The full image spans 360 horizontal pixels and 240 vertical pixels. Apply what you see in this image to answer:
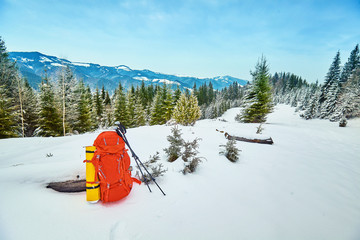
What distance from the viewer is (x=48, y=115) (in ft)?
49.4

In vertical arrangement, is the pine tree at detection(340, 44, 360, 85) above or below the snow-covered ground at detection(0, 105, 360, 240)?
above

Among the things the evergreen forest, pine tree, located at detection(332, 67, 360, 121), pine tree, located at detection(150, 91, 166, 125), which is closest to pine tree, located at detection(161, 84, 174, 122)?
the evergreen forest

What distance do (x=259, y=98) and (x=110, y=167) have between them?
1865 centimetres

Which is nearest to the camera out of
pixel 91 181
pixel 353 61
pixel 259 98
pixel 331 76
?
pixel 91 181

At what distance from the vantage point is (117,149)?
248 cm

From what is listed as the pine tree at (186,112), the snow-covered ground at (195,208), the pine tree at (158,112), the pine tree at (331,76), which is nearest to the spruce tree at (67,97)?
→ the pine tree at (158,112)

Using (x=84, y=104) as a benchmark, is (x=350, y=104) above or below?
A: above

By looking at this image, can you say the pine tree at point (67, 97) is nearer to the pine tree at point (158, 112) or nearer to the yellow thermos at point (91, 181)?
the pine tree at point (158, 112)

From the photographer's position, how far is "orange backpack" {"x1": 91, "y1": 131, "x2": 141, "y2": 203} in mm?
2322

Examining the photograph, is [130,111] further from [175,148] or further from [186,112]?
[175,148]

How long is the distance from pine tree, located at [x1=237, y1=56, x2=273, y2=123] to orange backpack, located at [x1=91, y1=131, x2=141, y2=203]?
689 inches

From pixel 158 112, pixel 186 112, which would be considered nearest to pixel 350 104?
pixel 186 112

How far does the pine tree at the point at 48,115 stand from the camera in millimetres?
14750

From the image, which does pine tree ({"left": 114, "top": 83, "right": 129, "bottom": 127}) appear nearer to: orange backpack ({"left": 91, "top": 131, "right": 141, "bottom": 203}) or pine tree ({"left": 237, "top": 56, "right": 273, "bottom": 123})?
pine tree ({"left": 237, "top": 56, "right": 273, "bottom": 123})
